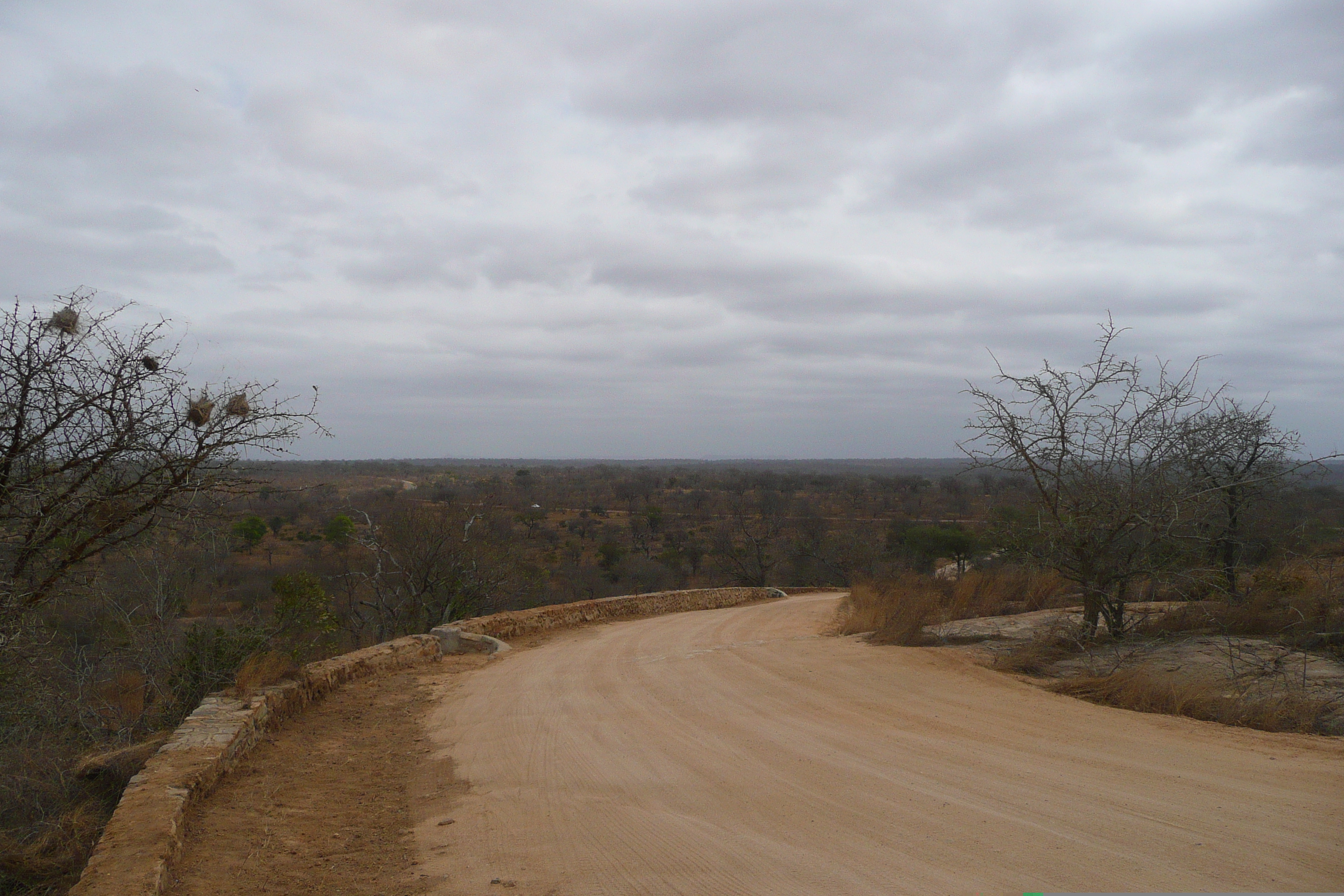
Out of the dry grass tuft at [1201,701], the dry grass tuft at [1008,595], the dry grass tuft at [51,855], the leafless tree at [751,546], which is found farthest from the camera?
the leafless tree at [751,546]

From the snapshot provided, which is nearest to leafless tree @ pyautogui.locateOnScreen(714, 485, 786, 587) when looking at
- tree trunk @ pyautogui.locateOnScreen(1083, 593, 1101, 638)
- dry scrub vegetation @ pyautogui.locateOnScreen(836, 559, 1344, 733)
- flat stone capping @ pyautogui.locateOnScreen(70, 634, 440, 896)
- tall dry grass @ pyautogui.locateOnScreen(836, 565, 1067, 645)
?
tall dry grass @ pyautogui.locateOnScreen(836, 565, 1067, 645)

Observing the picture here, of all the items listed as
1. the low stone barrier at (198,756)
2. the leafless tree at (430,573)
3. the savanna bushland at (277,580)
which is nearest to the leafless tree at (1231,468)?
the savanna bushland at (277,580)

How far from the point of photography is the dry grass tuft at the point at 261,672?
8.96m

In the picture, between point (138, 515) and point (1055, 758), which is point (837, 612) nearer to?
point (1055, 758)

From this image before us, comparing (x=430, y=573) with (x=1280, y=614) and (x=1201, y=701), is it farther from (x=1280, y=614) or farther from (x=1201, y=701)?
(x=1201, y=701)

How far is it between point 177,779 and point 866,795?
16.5 ft

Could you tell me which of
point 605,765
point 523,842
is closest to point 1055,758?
point 605,765

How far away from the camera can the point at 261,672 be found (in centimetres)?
938

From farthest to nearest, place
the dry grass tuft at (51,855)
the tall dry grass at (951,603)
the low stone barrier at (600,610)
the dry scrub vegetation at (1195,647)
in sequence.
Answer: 1. the low stone barrier at (600,610)
2. the tall dry grass at (951,603)
3. the dry scrub vegetation at (1195,647)
4. the dry grass tuft at (51,855)

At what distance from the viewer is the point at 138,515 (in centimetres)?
705

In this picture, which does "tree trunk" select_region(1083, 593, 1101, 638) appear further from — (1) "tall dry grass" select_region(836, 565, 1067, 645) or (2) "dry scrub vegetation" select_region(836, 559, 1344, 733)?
(1) "tall dry grass" select_region(836, 565, 1067, 645)

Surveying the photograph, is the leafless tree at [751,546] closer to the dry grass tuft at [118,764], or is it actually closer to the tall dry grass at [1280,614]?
the tall dry grass at [1280,614]

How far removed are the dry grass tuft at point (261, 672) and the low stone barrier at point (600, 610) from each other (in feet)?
16.7

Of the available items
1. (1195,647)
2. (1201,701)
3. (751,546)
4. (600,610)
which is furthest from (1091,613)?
(751,546)
